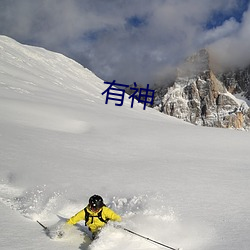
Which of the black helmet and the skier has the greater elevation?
the black helmet

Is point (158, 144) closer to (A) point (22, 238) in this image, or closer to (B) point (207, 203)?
(B) point (207, 203)

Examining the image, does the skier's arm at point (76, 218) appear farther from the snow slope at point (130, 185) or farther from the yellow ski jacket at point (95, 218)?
the snow slope at point (130, 185)

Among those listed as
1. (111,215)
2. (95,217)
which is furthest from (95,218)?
(111,215)

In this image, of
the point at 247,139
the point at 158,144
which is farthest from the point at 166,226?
the point at 247,139

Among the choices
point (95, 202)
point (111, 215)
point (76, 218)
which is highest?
→ point (95, 202)

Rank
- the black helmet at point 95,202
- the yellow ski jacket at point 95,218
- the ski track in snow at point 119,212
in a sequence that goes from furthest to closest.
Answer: the yellow ski jacket at point 95,218 < the black helmet at point 95,202 < the ski track in snow at point 119,212

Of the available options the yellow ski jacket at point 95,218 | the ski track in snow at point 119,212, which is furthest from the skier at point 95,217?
the ski track in snow at point 119,212

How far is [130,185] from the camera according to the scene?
8086 mm

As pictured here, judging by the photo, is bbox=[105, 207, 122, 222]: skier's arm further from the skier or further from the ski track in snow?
the ski track in snow

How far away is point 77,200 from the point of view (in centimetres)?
724

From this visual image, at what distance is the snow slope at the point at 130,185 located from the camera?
545 cm

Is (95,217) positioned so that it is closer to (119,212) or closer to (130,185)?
(119,212)

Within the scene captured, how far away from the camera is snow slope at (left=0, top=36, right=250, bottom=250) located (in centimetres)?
545

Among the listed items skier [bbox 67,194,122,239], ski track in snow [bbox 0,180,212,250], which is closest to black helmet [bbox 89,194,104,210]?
skier [bbox 67,194,122,239]
